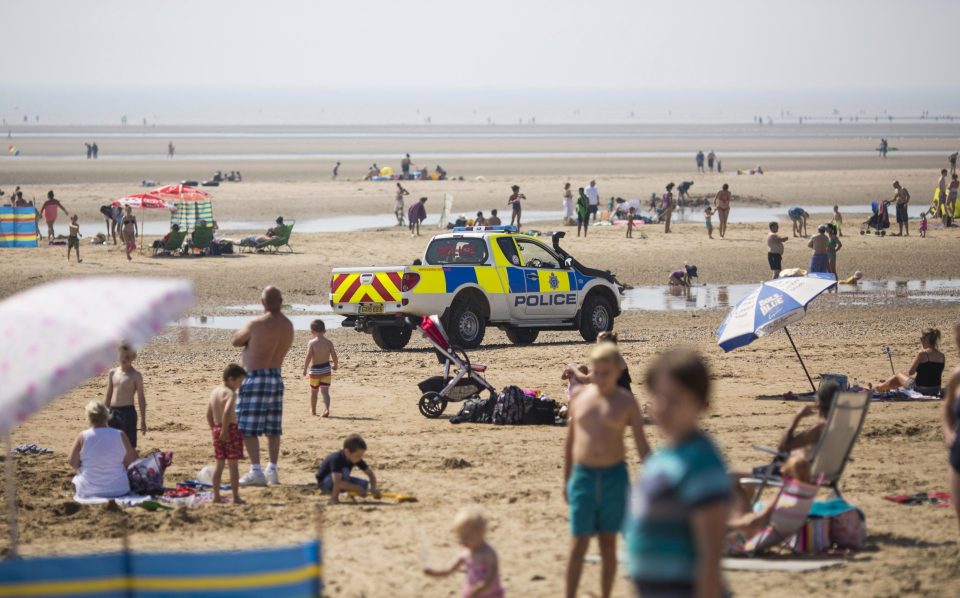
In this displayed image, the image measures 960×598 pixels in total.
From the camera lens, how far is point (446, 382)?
48.7 feet

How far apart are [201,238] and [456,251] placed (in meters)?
13.9

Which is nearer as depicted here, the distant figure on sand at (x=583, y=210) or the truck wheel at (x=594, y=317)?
the truck wheel at (x=594, y=317)

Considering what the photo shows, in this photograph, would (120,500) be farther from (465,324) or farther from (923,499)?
(465,324)

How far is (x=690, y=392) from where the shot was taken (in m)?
5.09

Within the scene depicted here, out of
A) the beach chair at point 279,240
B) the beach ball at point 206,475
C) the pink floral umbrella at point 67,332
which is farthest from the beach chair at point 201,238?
the pink floral umbrella at point 67,332

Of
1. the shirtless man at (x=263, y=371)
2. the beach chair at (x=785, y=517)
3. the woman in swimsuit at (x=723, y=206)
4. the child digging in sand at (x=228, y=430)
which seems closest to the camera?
the beach chair at (x=785, y=517)

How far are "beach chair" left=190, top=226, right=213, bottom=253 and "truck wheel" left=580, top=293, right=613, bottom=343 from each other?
561 inches

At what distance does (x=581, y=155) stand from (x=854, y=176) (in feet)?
105

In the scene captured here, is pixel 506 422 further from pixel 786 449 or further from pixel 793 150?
pixel 793 150

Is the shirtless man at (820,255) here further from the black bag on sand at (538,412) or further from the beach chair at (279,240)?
the beach chair at (279,240)

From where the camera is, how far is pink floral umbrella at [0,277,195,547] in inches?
266

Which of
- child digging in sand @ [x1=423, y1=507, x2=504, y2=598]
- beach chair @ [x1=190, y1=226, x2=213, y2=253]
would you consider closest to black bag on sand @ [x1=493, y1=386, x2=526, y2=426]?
child digging in sand @ [x1=423, y1=507, x2=504, y2=598]

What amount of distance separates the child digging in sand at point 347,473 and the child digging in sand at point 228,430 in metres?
0.74

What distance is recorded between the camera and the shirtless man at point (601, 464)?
734 centimetres
